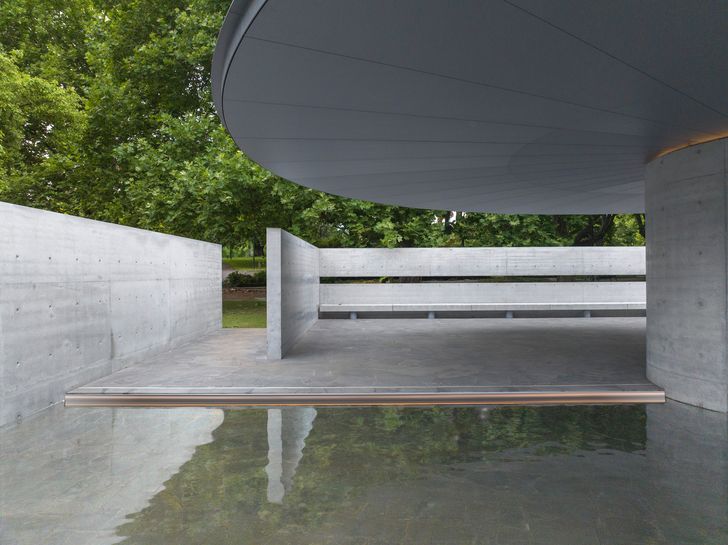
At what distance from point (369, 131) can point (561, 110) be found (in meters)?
2.05

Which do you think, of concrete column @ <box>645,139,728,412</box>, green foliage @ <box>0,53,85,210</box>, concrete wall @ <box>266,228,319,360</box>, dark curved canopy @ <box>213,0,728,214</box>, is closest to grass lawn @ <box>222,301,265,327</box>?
concrete wall @ <box>266,228,319,360</box>

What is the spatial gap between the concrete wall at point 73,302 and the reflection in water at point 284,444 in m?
2.64

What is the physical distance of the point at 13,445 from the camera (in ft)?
14.3

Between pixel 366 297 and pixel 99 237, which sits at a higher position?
pixel 99 237

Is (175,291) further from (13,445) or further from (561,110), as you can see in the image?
(561,110)

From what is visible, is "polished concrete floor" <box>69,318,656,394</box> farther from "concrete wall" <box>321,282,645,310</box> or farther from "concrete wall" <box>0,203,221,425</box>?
"concrete wall" <box>321,282,645,310</box>

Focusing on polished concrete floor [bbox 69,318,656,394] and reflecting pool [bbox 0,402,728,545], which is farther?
polished concrete floor [bbox 69,318,656,394]

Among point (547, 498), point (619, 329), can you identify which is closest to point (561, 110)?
point (547, 498)

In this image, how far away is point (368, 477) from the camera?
365cm

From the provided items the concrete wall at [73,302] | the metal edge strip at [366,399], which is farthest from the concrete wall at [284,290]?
the metal edge strip at [366,399]

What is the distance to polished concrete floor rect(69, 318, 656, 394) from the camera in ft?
20.7

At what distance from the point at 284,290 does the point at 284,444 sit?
4.48 meters

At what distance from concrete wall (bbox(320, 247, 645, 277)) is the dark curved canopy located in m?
8.24

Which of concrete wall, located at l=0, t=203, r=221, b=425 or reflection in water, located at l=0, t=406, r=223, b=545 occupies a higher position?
concrete wall, located at l=0, t=203, r=221, b=425
